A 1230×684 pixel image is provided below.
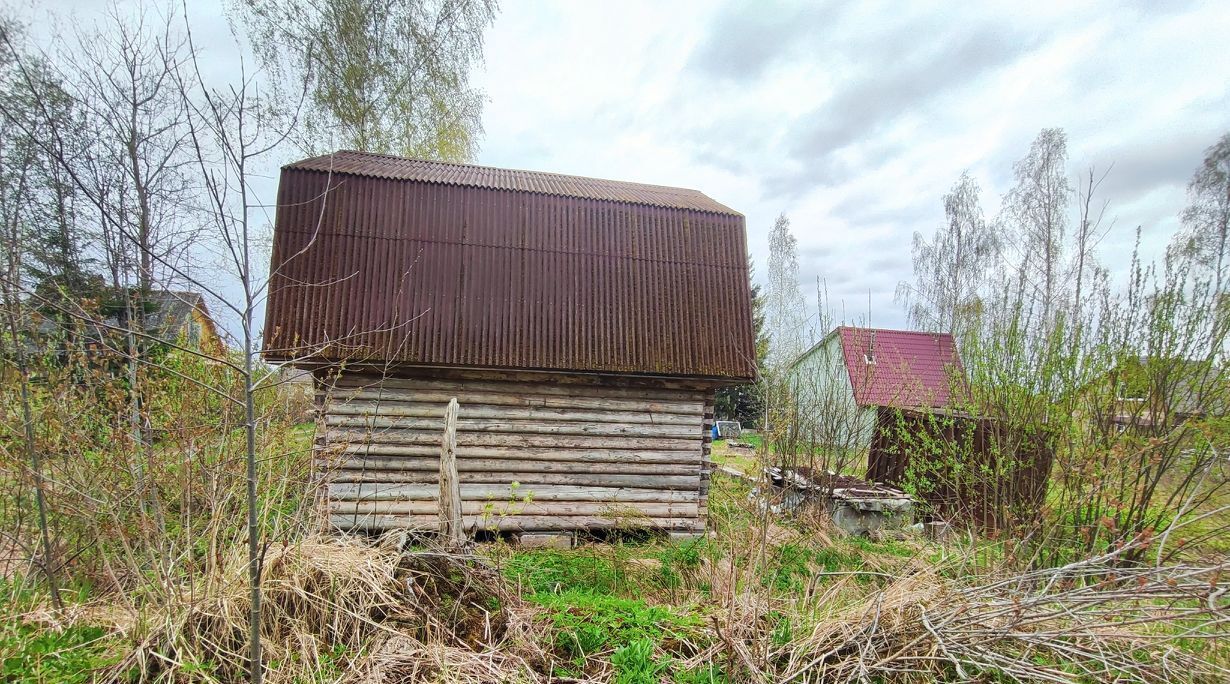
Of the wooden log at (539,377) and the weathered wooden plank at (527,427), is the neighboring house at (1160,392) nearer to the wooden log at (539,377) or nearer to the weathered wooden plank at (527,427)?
the wooden log at (539,377)

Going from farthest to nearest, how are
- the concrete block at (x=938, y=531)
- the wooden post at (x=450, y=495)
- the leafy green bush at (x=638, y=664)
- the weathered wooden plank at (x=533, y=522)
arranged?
the weathered wooden plank at (x=533, y=522) → the concrete block at (x=938, y=531) → the wooden post at (x=450, y=495) → the leafy green bush at (x=638, y=664)

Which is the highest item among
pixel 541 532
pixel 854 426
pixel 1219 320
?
pixel 1219 320

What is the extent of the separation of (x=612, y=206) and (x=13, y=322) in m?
6.64

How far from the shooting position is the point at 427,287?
759 cm

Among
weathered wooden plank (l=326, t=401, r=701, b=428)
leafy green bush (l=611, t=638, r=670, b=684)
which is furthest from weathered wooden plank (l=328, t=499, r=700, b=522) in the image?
leafy green bush (l=611, t=638, r=670, b=684)

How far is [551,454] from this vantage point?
26.0 feet

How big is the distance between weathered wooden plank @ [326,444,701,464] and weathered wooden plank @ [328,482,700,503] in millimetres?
405

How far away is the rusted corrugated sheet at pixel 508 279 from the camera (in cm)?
727

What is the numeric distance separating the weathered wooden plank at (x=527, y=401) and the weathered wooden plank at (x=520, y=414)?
0.04 meters

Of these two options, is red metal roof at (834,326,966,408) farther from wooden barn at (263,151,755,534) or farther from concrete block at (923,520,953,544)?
wooden barn at (263,151,755,534)

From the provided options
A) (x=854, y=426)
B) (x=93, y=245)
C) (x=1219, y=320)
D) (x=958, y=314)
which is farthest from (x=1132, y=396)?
(x=93, y=245)

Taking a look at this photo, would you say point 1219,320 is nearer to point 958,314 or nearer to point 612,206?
point 958,314

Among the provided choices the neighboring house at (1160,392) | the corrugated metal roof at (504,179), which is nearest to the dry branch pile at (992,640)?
the neighboring house at (1160,392)

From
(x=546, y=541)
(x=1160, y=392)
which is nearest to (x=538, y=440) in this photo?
(x=546, y=541)
